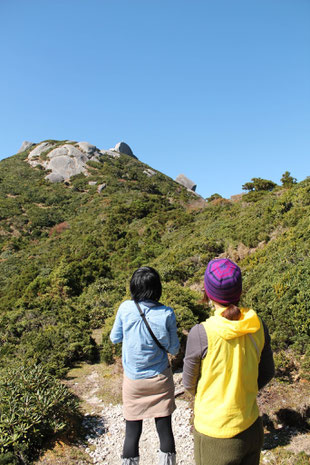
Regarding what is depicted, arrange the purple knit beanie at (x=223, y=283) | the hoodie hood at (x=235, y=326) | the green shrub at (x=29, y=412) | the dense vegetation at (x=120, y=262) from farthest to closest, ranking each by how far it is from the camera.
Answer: the dense vegetation at (x=120, y=262)
the green shrub at (x=29, y=412)
the purple knit beanie at (x=223, y=283)
the hoodie hood at (x=235, y=326)

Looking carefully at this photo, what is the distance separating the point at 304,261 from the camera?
6086 millimetres

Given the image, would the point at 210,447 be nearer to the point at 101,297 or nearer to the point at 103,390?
the point at 103,390

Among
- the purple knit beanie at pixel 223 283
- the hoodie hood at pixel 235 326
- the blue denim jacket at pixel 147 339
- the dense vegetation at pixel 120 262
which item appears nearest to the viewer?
the hoodie hood at pixel 235 326

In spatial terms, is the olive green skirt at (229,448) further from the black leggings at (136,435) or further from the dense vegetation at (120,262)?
the dense vegetation at (120,262)

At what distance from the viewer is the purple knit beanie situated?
1.71 m

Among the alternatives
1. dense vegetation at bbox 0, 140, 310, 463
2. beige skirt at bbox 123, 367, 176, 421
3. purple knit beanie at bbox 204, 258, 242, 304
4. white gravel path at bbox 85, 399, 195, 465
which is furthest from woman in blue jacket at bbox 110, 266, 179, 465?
dense vegetation at bbox 0, 140, 310, 463

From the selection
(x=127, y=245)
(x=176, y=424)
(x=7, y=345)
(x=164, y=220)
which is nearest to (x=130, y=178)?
(x=164, y=220)

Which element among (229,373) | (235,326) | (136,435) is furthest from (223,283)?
(136,435)

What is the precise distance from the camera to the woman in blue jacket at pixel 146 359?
8.10ft

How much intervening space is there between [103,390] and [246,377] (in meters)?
4.60

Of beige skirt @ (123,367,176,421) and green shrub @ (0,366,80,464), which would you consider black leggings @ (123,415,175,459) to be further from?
green shrub @ (0,366,80,464)

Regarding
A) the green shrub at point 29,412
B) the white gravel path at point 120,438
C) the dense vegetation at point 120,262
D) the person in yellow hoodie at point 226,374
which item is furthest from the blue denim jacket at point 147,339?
the dense vegetation at point 120,262

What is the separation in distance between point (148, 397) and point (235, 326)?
1.38m

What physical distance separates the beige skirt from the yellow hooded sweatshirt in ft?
2.77
